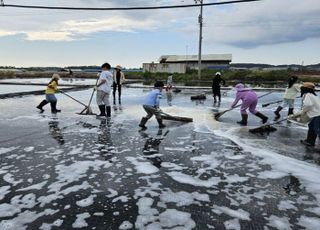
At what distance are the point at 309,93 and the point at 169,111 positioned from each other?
666 centimetres

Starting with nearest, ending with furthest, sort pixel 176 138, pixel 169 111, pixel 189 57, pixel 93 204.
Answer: pixel 93 204
pixel 176 138
pixel 169 111
pixel 189 57

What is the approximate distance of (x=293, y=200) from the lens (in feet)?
15.6

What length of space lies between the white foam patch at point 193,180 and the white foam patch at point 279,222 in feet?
4.14

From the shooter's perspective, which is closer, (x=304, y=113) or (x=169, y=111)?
(x=304, y=113)

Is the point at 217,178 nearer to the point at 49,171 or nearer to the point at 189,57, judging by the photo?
the point at 49,171

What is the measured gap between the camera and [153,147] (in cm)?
766

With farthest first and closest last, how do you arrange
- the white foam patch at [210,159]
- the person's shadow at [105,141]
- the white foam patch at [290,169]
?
the person's shadow at [105,141], the white foam patch at [210,159], the white foam patch at [290,169]

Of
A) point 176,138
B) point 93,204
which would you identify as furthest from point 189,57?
point 93,204

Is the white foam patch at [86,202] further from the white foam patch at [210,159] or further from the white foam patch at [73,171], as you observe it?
the white foam patch at [210,159]

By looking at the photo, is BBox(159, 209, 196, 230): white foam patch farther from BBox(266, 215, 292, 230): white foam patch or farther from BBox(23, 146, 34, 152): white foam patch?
BBox(23, 146, 34, 152): white foam patch

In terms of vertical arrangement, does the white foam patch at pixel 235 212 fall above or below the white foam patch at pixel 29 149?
above

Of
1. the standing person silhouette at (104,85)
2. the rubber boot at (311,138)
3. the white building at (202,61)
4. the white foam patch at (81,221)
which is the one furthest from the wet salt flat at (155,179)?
the white building at (202,61)

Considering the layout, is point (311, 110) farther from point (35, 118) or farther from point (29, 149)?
point (35, 118)

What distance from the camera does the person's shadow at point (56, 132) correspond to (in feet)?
27.0
